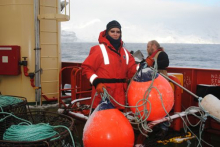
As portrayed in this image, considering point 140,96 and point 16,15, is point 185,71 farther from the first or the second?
point 16,15

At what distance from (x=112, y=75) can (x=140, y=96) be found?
1.59ft

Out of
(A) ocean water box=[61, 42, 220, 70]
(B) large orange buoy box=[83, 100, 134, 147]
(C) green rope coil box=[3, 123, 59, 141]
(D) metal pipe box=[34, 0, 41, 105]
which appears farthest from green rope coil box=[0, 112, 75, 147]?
(A) ocean water box=[61, 42, 220, 70]

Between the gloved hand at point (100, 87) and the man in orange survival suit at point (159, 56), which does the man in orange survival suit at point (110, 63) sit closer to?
the gloved hand at point (100, 87)

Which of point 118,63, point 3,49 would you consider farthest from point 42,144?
point 3,49

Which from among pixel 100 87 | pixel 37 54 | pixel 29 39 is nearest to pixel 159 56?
pixel 100 87

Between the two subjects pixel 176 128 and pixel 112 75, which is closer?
pixel 112 75

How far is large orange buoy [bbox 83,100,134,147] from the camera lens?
2572 mm

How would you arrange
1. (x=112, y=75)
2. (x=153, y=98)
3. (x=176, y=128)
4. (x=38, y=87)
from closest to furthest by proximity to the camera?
(x=153, y=98) < (x=112, y=75) < (x=176, y=128) < (x=38, y=87)

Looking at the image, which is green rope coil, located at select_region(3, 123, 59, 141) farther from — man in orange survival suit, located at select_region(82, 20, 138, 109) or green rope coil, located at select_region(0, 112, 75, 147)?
man in orange survival suit, located at select_region(82, 20, 138, 109)

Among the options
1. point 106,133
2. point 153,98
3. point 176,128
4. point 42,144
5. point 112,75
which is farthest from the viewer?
point 176,128

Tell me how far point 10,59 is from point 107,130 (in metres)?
4.70

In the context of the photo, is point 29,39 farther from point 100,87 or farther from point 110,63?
point 100,87

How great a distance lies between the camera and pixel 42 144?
1957 mm

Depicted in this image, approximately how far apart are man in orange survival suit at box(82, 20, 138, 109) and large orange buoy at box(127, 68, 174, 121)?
236 millimetres
